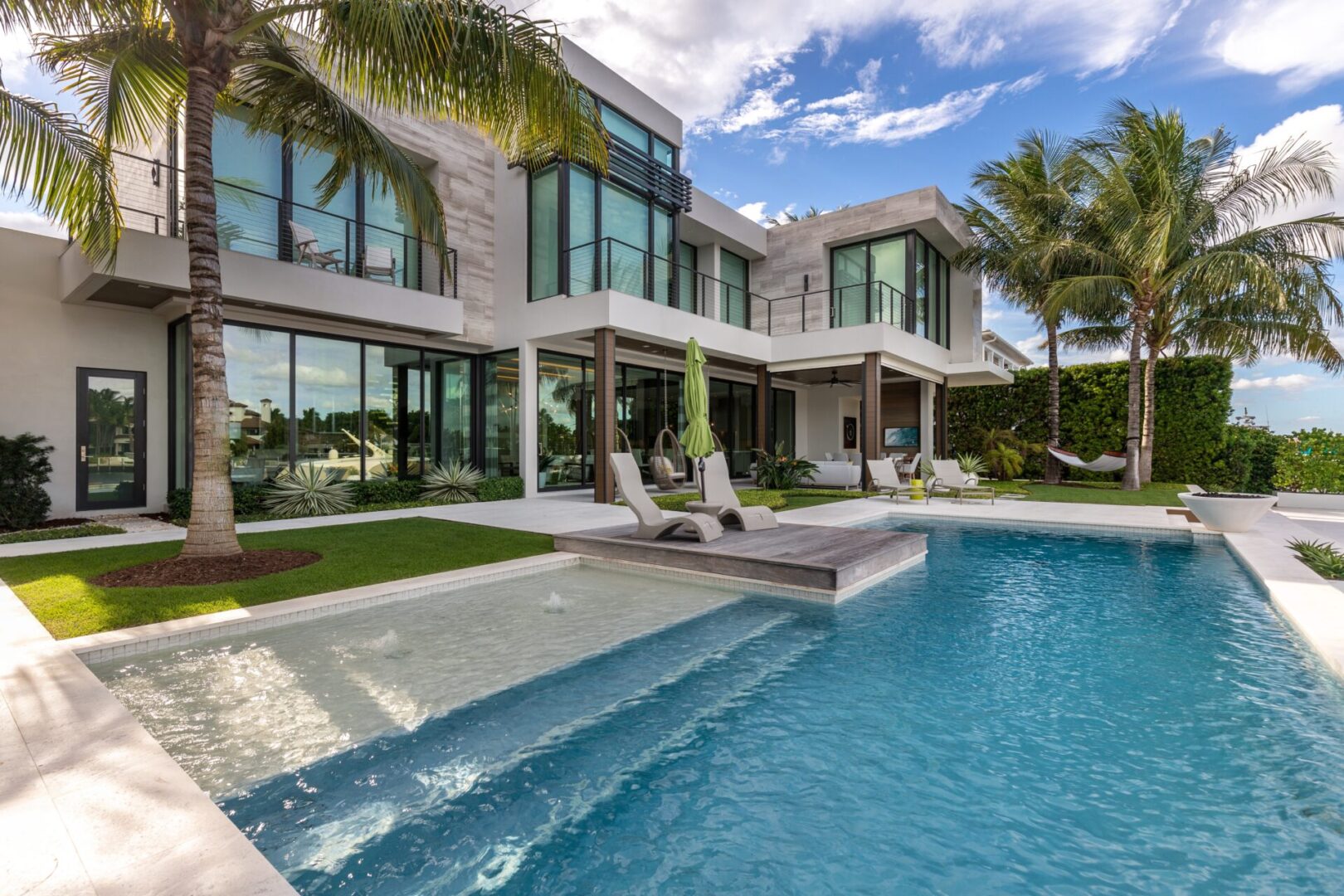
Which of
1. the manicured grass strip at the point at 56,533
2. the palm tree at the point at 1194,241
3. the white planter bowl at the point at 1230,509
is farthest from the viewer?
the palm tree at the point at 1194,241

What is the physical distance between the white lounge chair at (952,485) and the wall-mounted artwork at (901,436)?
22.5 feet

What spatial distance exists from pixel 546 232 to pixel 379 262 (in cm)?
322

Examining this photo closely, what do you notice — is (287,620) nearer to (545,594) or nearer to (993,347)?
(545,594)

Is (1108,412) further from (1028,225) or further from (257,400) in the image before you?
(257,400)

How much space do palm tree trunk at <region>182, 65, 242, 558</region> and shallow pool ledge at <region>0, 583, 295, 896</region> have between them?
3258 mm

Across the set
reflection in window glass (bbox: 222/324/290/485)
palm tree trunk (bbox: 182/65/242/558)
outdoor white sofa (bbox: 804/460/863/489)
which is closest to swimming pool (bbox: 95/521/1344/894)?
palm tree trunk (bbox: 182/65/242/558)

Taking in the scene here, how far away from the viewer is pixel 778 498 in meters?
11.5

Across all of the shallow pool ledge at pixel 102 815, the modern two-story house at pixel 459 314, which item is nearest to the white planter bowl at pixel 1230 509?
the modern two-story house at pixel 459 314

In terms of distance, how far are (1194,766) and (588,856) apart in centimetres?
264

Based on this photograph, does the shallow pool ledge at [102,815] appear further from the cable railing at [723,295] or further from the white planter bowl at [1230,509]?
the white planter bowl at [1230,509]

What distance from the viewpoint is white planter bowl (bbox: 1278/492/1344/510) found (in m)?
12.5

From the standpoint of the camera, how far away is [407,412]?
41.4ft

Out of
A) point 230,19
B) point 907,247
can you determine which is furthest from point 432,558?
point 907,247

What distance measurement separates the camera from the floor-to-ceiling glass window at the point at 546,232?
12.1 m
